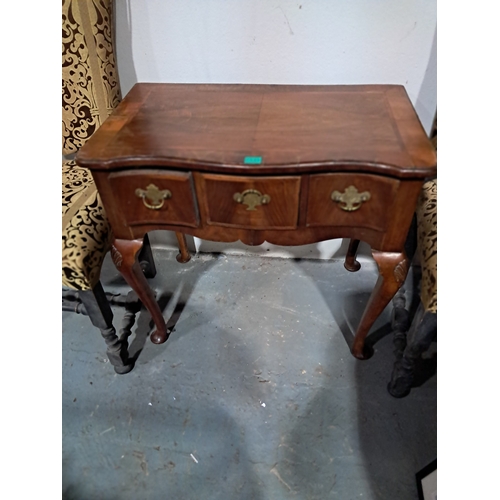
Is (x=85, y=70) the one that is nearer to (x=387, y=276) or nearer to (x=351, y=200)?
(x=351, y=200)

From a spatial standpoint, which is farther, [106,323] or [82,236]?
[106,323]

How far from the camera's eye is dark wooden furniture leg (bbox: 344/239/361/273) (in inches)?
62.9

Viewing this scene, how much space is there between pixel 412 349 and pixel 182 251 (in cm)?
104

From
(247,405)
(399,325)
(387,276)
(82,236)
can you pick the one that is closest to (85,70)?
(82,236)

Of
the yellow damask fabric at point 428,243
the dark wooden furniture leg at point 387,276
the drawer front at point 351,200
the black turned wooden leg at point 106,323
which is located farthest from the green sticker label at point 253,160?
the black turned wooden leg at point 106,323

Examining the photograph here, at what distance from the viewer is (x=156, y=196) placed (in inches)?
34.2

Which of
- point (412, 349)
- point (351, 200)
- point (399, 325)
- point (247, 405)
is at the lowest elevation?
point (247, 405)

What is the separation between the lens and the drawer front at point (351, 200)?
2.62ft

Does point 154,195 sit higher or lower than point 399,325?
higher

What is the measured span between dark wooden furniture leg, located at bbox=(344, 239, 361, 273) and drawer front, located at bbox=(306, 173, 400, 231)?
2.40 ft

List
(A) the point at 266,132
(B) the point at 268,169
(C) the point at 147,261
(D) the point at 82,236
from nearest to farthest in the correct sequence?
1. (B) the point at 268,169
2. (A) the point at 266,132
3. (D) the point at 82,236
4. (C) the point at 147,261

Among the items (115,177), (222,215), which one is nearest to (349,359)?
(222,215)

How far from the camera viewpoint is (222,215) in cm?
89
